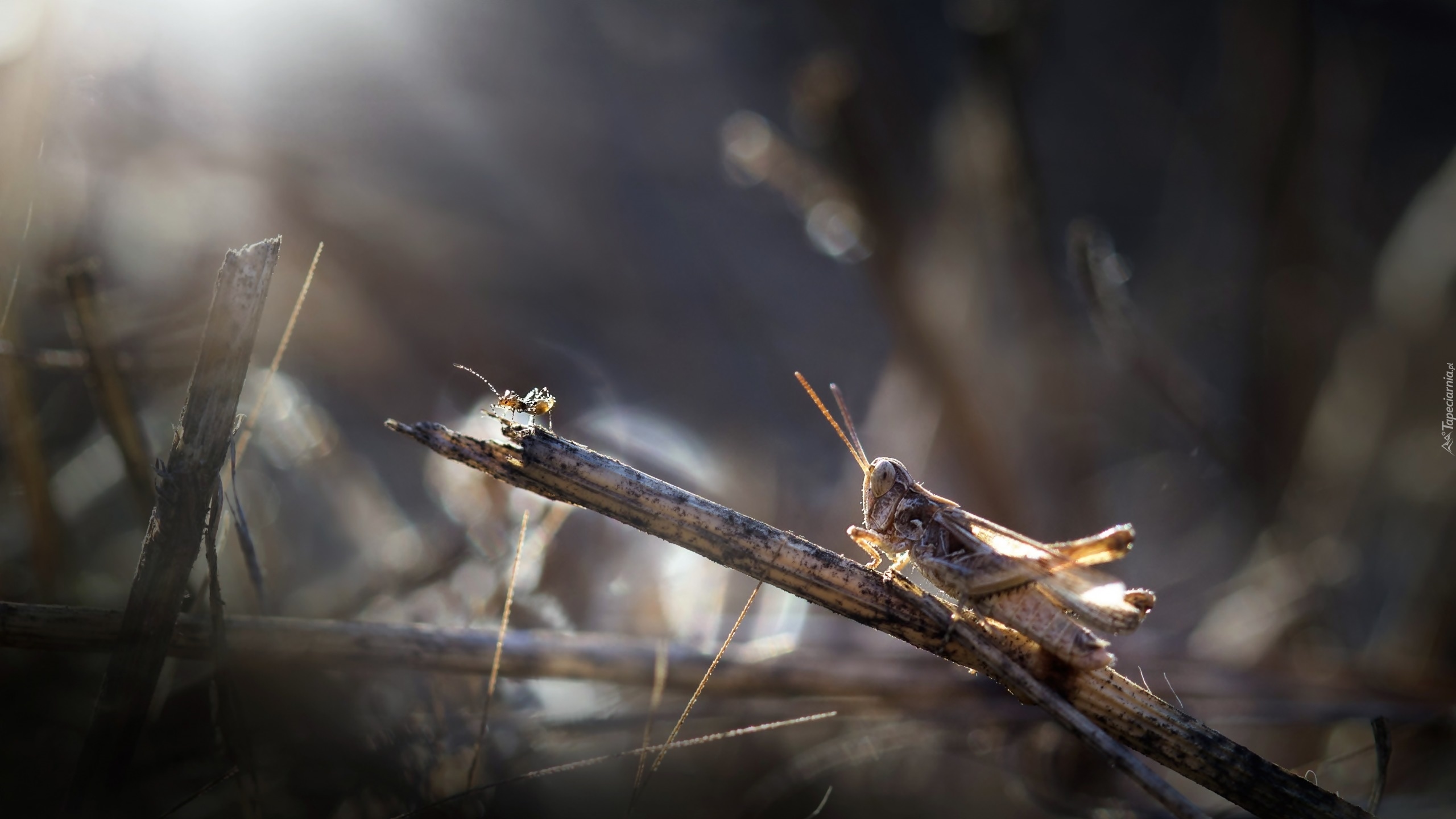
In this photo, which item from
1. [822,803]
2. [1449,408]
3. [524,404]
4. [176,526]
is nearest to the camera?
[176,526]

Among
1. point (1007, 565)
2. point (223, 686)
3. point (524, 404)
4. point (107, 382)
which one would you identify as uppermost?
point (1007, 565)

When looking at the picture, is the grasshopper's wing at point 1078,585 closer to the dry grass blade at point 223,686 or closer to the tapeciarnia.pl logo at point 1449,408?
the dry grass blade at point 223,686

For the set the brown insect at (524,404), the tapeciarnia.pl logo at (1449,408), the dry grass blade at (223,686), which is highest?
the tapeciarnia.pl logo at (1449,408)

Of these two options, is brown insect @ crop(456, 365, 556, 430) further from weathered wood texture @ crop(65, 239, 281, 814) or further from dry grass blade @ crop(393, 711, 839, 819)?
dry grass blade @ crop(393, 711, 839, 819)

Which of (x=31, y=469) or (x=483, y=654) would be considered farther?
(x=31, y=469)

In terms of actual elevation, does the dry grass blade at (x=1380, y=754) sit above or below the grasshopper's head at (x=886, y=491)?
below

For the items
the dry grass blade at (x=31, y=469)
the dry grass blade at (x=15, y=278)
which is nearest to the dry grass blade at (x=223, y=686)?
the dry grass blade at (x=15, y=278)

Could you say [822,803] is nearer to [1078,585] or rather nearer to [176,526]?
[1078,585]

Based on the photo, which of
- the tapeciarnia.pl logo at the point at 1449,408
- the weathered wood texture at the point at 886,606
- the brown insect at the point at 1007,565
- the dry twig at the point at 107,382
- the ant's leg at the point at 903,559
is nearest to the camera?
the weathered wood texture at the point at 886,606

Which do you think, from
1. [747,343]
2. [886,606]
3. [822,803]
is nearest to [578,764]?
[886,606]
